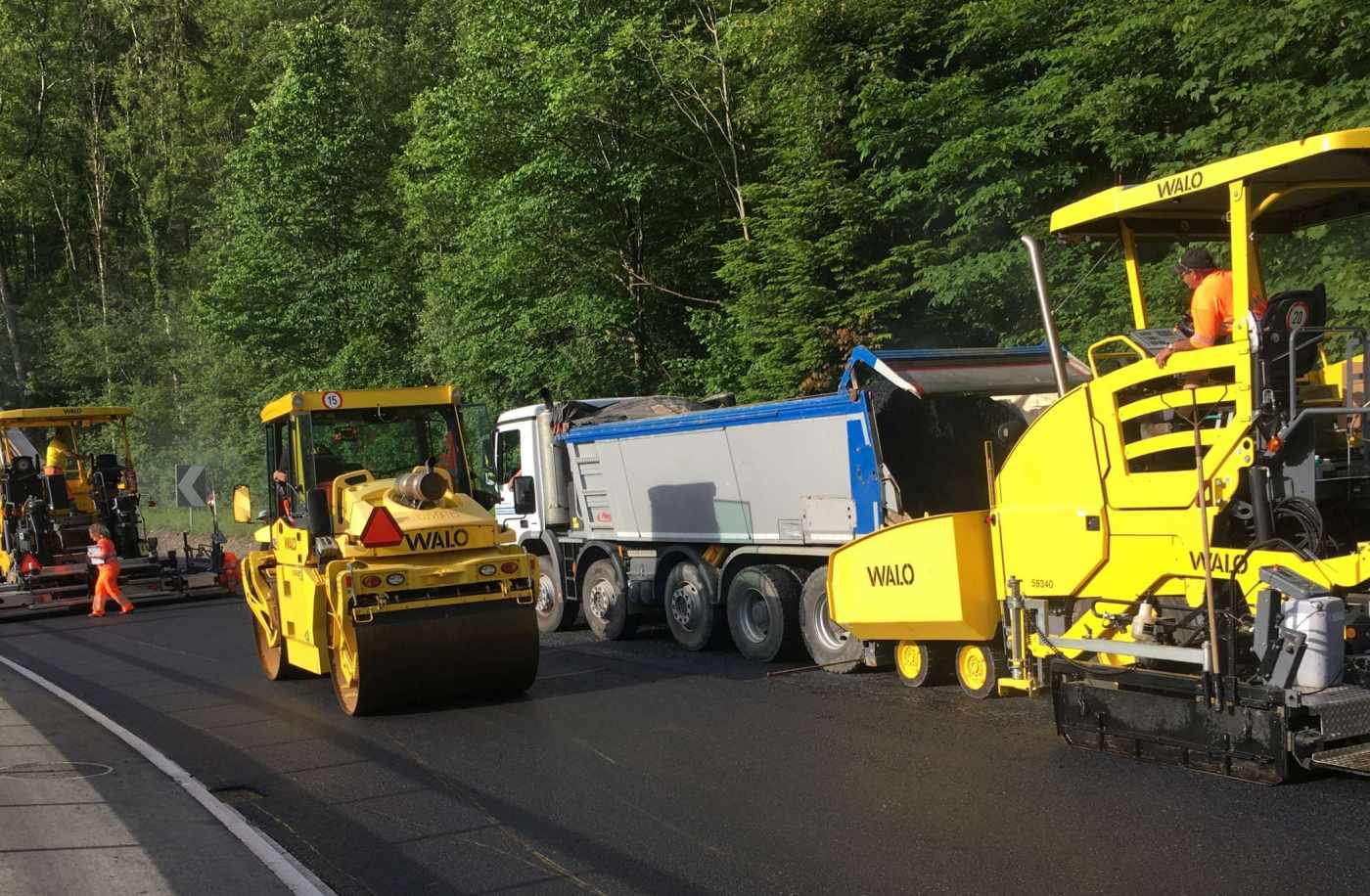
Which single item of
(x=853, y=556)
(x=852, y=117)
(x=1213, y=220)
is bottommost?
(x=853, y=556)

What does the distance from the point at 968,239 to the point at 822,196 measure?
7.67 ft

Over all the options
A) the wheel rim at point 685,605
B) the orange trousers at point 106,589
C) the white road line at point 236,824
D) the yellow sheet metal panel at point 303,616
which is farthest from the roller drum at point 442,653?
the orange trousers at point 106,589

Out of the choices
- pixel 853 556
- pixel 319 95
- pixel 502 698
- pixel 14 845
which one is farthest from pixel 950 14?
pixel 319 95

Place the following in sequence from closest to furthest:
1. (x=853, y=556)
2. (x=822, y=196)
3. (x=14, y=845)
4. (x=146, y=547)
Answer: (x=14, y=845) → (x=853, y=556) → (x=822, y=196) → (x=146, y=547)

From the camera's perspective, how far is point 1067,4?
16703 millimetres

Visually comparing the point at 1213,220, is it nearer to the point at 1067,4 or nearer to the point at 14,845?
the point at 14,845

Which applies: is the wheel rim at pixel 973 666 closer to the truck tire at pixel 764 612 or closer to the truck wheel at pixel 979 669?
the truck wheel at pixel 979 669

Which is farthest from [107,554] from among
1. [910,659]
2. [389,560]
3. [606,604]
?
[910,659]

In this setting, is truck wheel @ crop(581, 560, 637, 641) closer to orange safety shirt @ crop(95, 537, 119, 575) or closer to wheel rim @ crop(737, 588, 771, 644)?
wheel rim @ crop(737, 588, 771, 644)

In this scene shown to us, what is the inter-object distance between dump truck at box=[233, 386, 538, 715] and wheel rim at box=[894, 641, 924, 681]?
2813 millimetres

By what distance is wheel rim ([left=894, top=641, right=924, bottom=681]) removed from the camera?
990 centimetres

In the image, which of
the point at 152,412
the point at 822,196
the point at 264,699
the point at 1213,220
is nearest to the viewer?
the point at 1213,220

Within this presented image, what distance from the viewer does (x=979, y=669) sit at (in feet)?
30.4

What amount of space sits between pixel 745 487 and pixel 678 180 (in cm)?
1251
